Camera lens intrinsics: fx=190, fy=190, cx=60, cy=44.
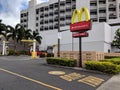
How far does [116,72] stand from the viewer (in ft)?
46.0

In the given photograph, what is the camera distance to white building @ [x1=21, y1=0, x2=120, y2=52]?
44.2 m

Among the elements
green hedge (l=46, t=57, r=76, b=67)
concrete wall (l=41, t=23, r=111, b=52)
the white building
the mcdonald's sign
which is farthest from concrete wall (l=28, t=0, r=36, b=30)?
the mcdonald's sign

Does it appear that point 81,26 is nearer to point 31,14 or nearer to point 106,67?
point 106,67

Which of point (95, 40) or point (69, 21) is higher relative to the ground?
point (69, 21)

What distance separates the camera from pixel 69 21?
6975 cm

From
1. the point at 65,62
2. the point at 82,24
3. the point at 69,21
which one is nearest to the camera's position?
the point at 82,24

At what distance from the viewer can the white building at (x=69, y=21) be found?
4419 cm

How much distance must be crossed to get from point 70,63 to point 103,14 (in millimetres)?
50767

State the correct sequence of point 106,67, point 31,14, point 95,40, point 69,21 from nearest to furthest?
point 106,67 < point 95,40 < point 69,21 < point 31,14

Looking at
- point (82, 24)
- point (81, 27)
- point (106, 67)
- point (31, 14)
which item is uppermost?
point (31, 14)

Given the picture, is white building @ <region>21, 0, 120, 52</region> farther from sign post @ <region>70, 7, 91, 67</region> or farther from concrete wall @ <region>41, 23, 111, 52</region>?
sign post @ <region>70, 7, 91, 67</region>

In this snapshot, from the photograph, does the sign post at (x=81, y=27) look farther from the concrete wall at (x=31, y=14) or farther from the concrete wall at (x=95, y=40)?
the concrete wall at (x=31, y=14)

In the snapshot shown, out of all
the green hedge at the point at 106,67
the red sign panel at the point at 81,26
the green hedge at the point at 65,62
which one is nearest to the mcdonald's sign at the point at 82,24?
the red sign panel at the point at 81,26

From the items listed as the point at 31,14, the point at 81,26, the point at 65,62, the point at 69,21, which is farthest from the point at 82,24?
the point at 31,14
